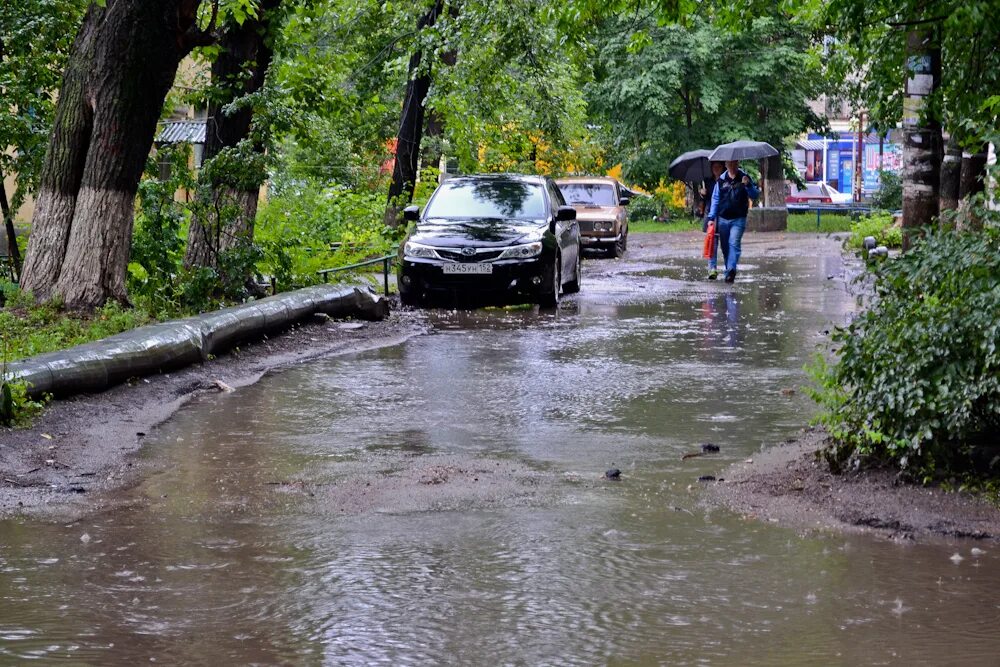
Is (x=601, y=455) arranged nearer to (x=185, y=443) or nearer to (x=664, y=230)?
(x=185, y=443)

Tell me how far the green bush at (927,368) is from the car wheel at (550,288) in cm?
1107

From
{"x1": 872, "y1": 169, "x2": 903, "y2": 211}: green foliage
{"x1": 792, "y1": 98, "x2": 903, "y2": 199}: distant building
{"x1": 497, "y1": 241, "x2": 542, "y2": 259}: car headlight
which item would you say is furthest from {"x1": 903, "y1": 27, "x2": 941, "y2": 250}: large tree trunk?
{"x1": 792, "y1": 98, "x2": 903, "y2": 199}: distant building

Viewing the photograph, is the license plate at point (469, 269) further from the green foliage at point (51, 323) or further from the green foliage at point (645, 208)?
the green foliage at point (645, 208)

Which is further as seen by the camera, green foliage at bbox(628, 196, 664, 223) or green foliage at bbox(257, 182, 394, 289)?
green foliage at bbox(628, 196, 664, 223)

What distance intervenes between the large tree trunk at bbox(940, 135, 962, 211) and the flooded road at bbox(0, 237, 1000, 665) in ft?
27.3

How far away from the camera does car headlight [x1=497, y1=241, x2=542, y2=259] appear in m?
18.6

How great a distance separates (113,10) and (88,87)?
2.63ft

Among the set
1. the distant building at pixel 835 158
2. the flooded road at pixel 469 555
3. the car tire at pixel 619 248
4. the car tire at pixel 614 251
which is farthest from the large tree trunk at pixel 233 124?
the distant building at pixel 835 158

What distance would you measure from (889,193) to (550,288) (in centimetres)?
2713

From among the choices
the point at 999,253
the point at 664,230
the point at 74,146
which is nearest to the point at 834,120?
the point at 664,230

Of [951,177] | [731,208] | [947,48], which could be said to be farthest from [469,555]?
[731,208]

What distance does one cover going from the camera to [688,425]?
970cm

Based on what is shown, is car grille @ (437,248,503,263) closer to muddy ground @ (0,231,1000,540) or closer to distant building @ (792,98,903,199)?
muddy ground @ (0,231,1000,540)

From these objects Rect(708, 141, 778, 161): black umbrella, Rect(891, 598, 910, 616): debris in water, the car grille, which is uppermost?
Rect(708, 141, 778, 161): black umbrella
